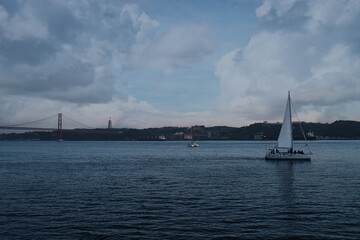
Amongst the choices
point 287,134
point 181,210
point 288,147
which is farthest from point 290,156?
point 181,210

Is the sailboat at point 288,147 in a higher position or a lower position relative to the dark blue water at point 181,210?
higher

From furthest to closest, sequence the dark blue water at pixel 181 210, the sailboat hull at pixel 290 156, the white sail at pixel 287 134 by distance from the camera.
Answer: the white sail at pixel 287 134 < the sailboat hull at pixel 290 156 < the dark blue water at pixel 181 210

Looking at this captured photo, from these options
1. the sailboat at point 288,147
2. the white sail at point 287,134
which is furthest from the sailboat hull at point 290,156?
the white sail at point 287,134

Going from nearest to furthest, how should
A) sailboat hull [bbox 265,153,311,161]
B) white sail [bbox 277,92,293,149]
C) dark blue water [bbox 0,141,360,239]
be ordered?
dark blue water [bbox 0,141,360,239]
sailboat hull [bbox 265,153,311,161]
white sail [bbox 277,92,293,149]

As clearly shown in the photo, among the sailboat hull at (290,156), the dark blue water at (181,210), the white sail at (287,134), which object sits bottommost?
the dark blue water at (181,210)

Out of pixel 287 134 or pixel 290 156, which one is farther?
pixel 287 134

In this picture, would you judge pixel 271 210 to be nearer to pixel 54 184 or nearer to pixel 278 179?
pixel 278 179

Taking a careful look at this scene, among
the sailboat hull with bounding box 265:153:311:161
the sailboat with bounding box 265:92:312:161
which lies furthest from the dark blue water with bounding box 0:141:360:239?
the sailboat with bounding box 265:92:312:161

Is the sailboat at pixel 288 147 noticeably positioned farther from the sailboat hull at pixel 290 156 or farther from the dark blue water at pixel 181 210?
the dark blue water at pixel 181 210

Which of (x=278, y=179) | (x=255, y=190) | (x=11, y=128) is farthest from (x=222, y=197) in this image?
(x=11, y=128)

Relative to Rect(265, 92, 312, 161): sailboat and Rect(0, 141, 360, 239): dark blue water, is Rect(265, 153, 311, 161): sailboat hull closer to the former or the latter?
Rect(265, 92, 312, 161): sailboat

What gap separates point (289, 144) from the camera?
179 feet

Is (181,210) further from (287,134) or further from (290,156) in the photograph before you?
(287,134)

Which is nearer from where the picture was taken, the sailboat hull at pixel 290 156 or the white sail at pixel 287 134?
the sailboat hull at pixel 290 156
